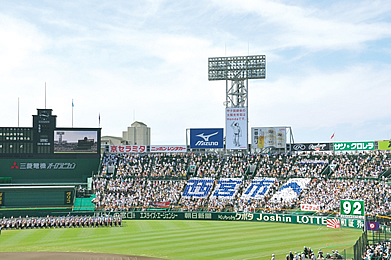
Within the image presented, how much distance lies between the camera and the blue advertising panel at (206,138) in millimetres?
66562

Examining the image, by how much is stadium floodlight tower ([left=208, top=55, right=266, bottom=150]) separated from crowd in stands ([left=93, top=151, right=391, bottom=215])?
311 centimetres

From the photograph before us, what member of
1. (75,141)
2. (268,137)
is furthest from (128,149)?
(268,137)

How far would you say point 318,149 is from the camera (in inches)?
2435

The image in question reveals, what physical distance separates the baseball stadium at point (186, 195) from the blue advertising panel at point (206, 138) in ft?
0.49

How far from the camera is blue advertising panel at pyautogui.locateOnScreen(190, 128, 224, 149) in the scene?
66.6 meters

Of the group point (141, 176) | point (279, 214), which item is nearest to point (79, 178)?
point (141, 176)

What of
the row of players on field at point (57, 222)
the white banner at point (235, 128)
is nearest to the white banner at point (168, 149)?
the white banner at point (235, 128)

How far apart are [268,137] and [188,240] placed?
3316 cm

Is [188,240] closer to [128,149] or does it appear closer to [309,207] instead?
[309,207]

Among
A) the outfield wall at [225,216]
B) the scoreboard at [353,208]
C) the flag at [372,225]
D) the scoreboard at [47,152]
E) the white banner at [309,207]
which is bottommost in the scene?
the outfield wall at [225,216]

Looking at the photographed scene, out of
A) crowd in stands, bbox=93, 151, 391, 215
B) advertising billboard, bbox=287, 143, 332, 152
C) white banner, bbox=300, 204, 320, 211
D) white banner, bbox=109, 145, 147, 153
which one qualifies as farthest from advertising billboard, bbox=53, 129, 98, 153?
white banner, bbox=300, 204, 320, 211

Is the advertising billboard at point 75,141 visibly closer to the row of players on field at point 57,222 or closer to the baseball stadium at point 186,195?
the baseball stadium at point 186,195

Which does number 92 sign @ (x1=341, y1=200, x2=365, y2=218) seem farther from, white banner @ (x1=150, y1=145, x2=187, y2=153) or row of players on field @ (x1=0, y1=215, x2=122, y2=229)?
white banner @ (x1=150, y1=145, x2=187, y2=153)

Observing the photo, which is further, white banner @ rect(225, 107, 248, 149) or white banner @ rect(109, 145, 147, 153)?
white banner @ rect(109, 145, 147, 153)
